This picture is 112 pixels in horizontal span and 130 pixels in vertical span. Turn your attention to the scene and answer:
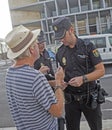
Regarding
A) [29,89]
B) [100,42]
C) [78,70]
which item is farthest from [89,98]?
[100,42]

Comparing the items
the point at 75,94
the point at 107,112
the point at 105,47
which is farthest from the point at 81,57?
the point at 105,47

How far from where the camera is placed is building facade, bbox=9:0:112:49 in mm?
→ 40719

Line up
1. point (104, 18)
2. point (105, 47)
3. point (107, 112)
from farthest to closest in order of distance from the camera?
1. point (104, 18)
2. point (105, 47)
3. point (107, 112)

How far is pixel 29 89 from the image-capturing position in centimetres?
287

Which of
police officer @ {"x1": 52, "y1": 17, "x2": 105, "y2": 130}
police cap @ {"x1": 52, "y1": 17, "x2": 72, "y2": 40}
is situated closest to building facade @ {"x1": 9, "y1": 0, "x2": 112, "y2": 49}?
police officer @ {"x1": 52, "y1": 17, "x2": 105, "y2": 130}

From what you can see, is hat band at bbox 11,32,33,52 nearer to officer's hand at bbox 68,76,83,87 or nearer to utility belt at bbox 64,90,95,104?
officer's hand at bbox 68,76,83,87

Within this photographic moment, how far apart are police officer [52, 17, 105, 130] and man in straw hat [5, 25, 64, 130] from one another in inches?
35.0

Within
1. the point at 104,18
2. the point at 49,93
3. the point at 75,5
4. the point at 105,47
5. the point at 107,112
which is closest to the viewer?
the point at 49,93

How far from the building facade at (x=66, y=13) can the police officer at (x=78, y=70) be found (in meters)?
33.4

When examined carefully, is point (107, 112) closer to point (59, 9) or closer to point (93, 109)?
point (93, 109)

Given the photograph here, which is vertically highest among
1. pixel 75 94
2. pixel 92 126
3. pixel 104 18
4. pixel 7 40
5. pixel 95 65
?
pixel 7 40

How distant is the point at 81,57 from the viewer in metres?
3.98

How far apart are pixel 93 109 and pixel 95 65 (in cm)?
54

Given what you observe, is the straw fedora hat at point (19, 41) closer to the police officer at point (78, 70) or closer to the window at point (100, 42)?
the police officer at point (78, 70)
